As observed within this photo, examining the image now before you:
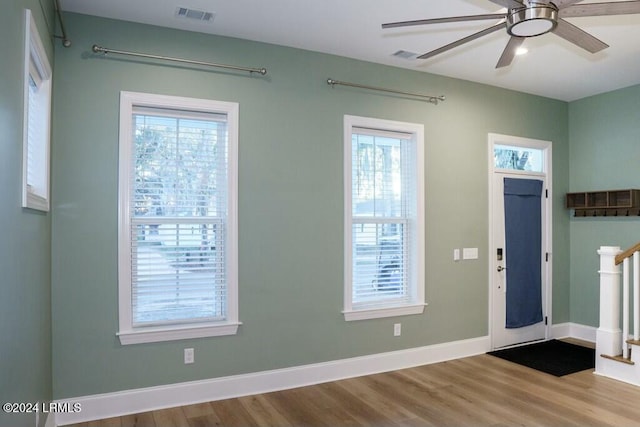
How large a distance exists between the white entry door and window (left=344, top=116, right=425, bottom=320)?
43.2 inches

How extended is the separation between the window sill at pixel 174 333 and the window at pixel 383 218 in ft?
3.79

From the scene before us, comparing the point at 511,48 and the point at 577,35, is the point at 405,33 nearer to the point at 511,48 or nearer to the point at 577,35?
the point at 511,48

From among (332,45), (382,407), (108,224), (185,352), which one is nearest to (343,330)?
(382,407)

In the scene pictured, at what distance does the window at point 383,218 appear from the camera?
4.27 meters

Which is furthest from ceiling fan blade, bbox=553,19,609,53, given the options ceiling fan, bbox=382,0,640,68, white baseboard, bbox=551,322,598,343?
white baseboard, bbox=551,322,598,343

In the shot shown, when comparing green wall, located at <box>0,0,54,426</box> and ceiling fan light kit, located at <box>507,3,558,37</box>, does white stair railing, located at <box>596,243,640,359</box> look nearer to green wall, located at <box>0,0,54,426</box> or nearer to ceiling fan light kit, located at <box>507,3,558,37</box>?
ceiling fan light kit, located at <box>507,3,558,37</box>

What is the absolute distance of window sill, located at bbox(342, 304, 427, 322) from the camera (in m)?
4.19

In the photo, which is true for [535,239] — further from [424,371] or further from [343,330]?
[343,330]

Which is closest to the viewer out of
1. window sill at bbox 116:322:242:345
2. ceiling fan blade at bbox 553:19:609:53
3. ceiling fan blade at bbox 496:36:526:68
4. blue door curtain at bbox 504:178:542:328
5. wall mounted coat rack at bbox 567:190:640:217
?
ceiling fan blade at bbox 553:19:609:53

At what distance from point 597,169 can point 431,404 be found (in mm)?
3802

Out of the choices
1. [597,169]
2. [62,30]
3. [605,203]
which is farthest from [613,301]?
[62,30]

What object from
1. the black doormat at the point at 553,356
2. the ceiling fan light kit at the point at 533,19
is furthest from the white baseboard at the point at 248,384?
the ceiling fan light kit at the point at 533,19

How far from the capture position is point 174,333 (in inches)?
137

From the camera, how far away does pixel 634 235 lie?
507 centimetres
